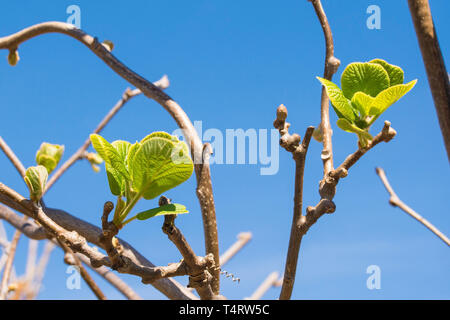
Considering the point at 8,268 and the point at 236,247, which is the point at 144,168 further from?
the point at 236,247

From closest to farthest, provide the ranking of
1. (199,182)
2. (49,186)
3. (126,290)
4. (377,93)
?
1. (377,93)
2. (199,182)
3. (126,290)
4. (49,186)

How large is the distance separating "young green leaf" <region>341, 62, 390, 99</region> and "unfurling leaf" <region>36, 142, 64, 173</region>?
63cm

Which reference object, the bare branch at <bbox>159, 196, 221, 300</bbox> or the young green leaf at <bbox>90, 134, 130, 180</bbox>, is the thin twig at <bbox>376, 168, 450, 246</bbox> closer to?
the bare branch at <bbox>159, 196, 221, 300</bbox>

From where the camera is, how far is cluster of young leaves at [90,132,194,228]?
0.54m

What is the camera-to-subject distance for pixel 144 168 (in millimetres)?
559

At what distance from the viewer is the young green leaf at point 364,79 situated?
2.02ft

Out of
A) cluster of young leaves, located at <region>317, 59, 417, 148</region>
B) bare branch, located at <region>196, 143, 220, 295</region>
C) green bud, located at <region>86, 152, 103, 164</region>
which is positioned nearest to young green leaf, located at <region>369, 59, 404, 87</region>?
cluster of young leaves, located at <region>317, 59, 417, 148</region>

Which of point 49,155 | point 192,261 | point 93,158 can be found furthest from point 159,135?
point 93,158

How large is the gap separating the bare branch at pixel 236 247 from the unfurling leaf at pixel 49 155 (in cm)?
83

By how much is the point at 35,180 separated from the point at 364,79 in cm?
48

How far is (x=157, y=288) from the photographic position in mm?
848
